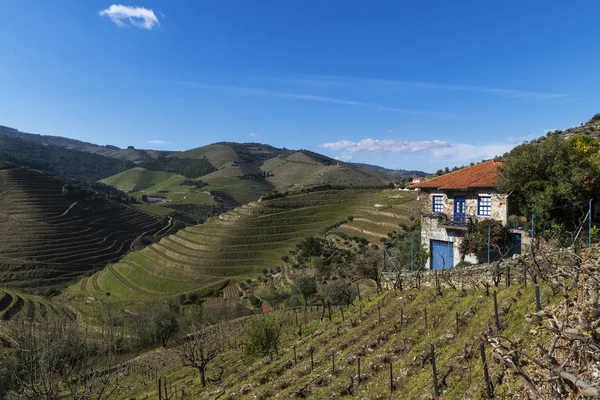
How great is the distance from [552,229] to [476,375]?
14.4m

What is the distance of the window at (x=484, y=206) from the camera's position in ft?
77.5

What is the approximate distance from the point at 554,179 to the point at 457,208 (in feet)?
20.2

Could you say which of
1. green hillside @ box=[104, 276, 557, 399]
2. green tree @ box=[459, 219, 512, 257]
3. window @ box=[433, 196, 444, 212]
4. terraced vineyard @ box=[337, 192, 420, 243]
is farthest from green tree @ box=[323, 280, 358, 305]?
terraced vineyard @ box=[337, 192, 420, 243]

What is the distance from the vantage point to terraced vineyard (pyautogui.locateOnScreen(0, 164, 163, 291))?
8762 cm

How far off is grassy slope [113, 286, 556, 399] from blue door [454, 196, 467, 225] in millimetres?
6787

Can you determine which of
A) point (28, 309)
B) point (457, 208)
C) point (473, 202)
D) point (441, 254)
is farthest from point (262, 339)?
point (28, 309)

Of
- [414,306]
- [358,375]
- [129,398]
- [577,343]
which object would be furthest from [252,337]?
[577,343]

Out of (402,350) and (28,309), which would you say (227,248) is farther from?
(402,350)

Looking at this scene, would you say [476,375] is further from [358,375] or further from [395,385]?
[358,375]

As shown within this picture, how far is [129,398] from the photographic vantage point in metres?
26.5

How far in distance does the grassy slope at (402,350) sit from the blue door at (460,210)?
22.3ft

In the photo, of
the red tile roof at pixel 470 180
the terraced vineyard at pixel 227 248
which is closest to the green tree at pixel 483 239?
the red tile roof at pixel 470 180

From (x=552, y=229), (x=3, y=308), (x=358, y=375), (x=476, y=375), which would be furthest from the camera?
(x=3, y=308)

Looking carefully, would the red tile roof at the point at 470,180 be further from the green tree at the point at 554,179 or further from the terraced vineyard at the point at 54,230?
the terraced vineyard at the point at 54,230
